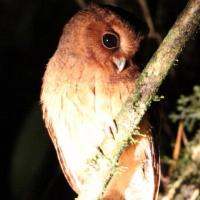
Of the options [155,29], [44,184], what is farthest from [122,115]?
[44,184]

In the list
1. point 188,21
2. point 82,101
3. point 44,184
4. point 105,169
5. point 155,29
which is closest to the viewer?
point 188,21

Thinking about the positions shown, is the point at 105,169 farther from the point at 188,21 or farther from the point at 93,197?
the point at 188,21

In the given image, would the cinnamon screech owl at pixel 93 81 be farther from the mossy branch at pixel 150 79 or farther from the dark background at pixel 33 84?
the dark background at pixel 33 84

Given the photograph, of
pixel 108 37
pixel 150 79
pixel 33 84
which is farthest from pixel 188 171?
pixel 33 84

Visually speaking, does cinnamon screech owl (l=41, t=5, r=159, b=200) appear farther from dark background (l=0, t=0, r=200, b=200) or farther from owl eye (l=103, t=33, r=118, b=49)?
dark background (l=0, t=0, r=200, b=200)

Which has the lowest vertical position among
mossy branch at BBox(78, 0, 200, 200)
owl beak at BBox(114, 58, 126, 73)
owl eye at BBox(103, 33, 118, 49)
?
mossy branch at BBox(78, 0, 200, 200)

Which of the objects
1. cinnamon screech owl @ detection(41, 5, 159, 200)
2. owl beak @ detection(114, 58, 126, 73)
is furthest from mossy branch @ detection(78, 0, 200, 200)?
owl beak @ detection(114, 58, 126, 73)

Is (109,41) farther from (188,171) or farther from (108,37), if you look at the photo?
(188,171)
